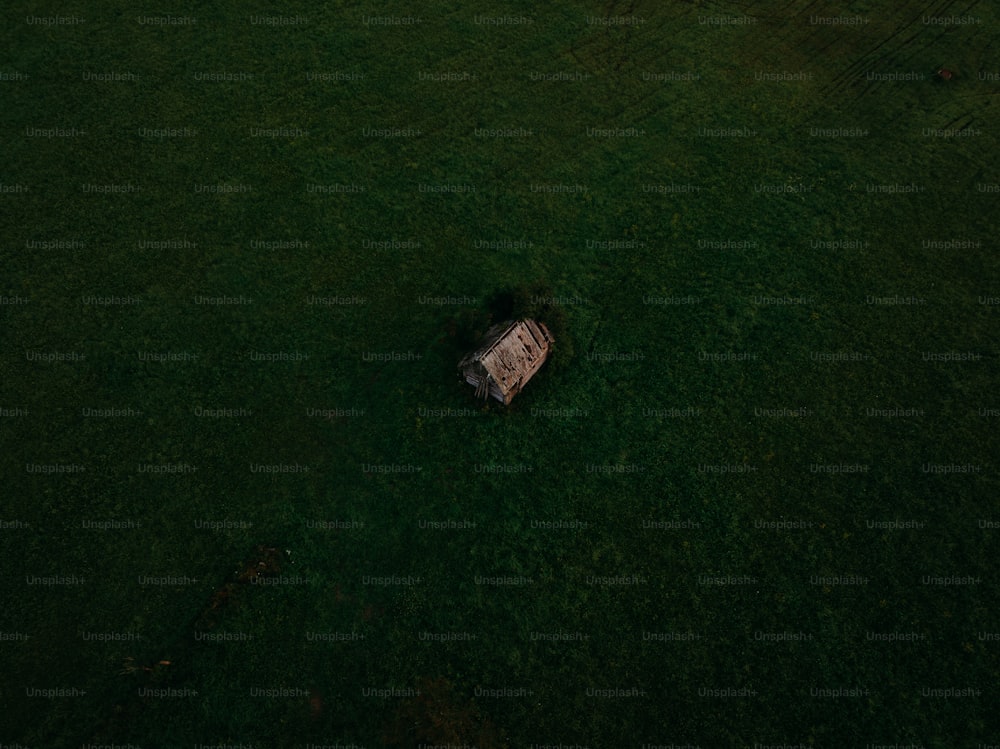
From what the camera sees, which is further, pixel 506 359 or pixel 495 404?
pixel 495 404

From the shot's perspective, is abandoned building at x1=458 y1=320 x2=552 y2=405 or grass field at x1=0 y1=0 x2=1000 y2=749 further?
abandoned building at x1=458 y1=320 x2=552 y2=405

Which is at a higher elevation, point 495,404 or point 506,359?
point 506,359

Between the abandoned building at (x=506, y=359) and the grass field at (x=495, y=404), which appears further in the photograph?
the abandoned building at (x=506, y=359)

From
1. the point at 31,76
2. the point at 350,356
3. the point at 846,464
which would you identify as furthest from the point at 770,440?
the point at 31,76
